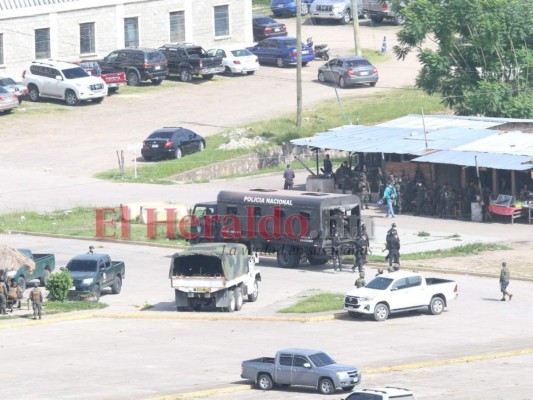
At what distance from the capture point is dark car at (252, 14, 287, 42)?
91.7m

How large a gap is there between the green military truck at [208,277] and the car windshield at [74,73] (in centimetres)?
3346

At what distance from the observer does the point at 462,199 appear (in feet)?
186

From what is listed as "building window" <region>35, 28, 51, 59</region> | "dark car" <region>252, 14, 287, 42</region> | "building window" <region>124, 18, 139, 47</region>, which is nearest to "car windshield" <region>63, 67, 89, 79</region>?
"building window" <region>35, 28, 51, 59</region>

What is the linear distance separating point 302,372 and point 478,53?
41.2 m

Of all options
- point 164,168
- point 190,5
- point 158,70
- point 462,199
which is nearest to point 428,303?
point 462,199

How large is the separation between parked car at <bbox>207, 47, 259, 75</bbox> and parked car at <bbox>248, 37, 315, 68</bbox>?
105 inches

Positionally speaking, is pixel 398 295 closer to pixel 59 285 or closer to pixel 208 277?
pixel 208 277

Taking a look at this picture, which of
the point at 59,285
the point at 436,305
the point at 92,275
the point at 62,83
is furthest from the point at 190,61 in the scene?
the point at 436,305

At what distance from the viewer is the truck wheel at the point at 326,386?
30.8 meters

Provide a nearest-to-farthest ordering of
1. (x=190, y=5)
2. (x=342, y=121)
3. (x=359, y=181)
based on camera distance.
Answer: (x=359, y=181) → (x=342, y=121) → (x=190, y=5)

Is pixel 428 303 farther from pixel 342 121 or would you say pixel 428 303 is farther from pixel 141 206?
pixel 342 121

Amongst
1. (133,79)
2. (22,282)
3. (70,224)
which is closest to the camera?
(22,282)

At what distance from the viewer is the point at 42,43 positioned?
7931 cm

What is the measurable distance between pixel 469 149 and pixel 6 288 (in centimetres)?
2254
